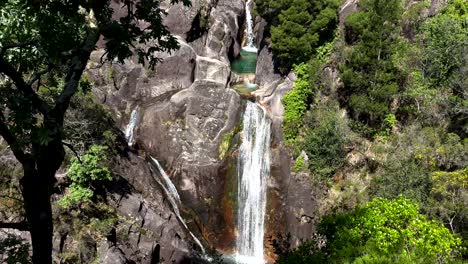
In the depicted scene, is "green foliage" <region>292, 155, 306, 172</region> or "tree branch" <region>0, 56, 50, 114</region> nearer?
"tree branch" <region>0, 56, 50, 114</region>

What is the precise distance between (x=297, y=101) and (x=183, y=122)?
711 cm

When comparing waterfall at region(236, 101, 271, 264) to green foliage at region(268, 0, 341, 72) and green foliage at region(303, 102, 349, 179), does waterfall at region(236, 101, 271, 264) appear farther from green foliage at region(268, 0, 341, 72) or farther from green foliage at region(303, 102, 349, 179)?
green foliage at region(268, 0, 341, 72)

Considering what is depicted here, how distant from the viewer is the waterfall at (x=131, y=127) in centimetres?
2323

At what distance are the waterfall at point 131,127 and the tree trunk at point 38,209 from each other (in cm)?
1661

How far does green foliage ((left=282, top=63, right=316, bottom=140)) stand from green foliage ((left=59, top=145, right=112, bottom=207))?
36.0 feet

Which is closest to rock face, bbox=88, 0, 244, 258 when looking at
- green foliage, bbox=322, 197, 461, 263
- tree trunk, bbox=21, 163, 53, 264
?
green foliage, bbox=322, 197, 461, 263

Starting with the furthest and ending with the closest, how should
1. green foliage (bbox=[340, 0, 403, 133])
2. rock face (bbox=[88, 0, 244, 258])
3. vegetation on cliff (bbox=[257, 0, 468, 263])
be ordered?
1. rock face (bbox=[88, 0, 244, 258])
2. green foliage (bbox=[340, 0, 403, 133])
3. vegetation on cliff (bbox=[257, 0, 468, 263])

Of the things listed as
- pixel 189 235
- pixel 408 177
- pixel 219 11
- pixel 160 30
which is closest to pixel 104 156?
pixel 189 235

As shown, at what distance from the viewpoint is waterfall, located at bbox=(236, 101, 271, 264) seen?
2167 centimetres

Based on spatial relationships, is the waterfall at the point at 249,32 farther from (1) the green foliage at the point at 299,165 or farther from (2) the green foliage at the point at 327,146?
(1) the green foliage at the point at 299,165

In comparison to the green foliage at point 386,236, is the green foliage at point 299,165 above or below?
above

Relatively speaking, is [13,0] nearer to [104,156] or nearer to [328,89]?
[104,156]

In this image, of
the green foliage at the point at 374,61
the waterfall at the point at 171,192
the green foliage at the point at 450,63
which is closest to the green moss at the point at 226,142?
the waterfall at the point at 171,192

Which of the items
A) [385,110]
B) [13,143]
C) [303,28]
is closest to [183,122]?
[303,28]
